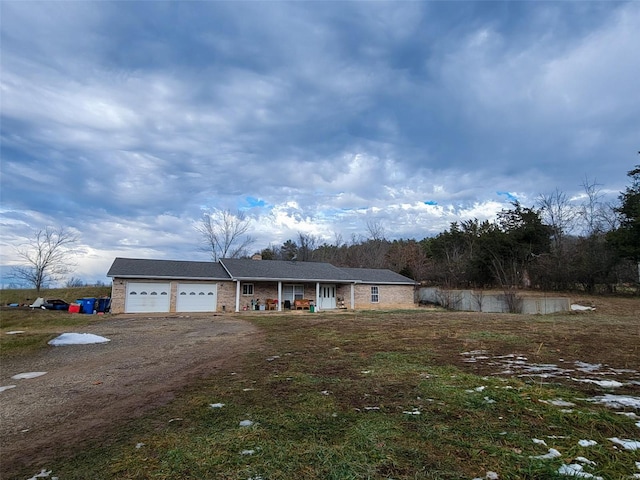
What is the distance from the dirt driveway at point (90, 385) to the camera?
12.6 ft

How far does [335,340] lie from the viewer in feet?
34.4

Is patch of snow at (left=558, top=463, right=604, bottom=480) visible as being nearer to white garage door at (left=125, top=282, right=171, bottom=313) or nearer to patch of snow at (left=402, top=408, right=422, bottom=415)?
patch of snow at (left=402, top=408, right=422, bottom=415)

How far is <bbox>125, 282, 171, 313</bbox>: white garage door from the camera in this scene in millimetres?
22203

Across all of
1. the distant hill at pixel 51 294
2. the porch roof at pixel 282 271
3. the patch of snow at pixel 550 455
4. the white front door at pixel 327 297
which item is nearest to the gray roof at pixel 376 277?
the porch roof at pixel 282 271

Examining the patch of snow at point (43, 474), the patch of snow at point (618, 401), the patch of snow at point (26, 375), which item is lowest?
the patch of snow at point (26, 375)

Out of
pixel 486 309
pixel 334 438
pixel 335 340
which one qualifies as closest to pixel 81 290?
pixel 335 340

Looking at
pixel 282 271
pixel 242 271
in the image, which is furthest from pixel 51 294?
pixel 282 271

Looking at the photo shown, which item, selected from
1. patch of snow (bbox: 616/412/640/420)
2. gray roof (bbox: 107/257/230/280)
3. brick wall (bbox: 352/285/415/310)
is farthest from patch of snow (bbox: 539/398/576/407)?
brick wall (bbox: 352/285/415/310)

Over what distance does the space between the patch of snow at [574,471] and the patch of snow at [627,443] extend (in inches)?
26.5

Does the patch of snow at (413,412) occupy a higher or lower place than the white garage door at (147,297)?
lower

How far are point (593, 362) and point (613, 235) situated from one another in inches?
795

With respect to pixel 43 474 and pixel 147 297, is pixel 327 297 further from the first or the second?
pixel 43 474

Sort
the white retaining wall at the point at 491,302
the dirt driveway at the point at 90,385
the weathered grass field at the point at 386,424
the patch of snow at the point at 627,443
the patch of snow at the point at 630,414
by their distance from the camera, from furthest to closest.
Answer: the white retaining wall at the point at 491,302, the dirt driveway at the point at 90,385, the patch of snow at the point at 630,414, the patch of snow at the point at 627,443, the weathered grass field at the point at 386,424

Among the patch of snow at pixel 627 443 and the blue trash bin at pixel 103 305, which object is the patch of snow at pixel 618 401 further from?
the blue trash bin at pixel 103 305
